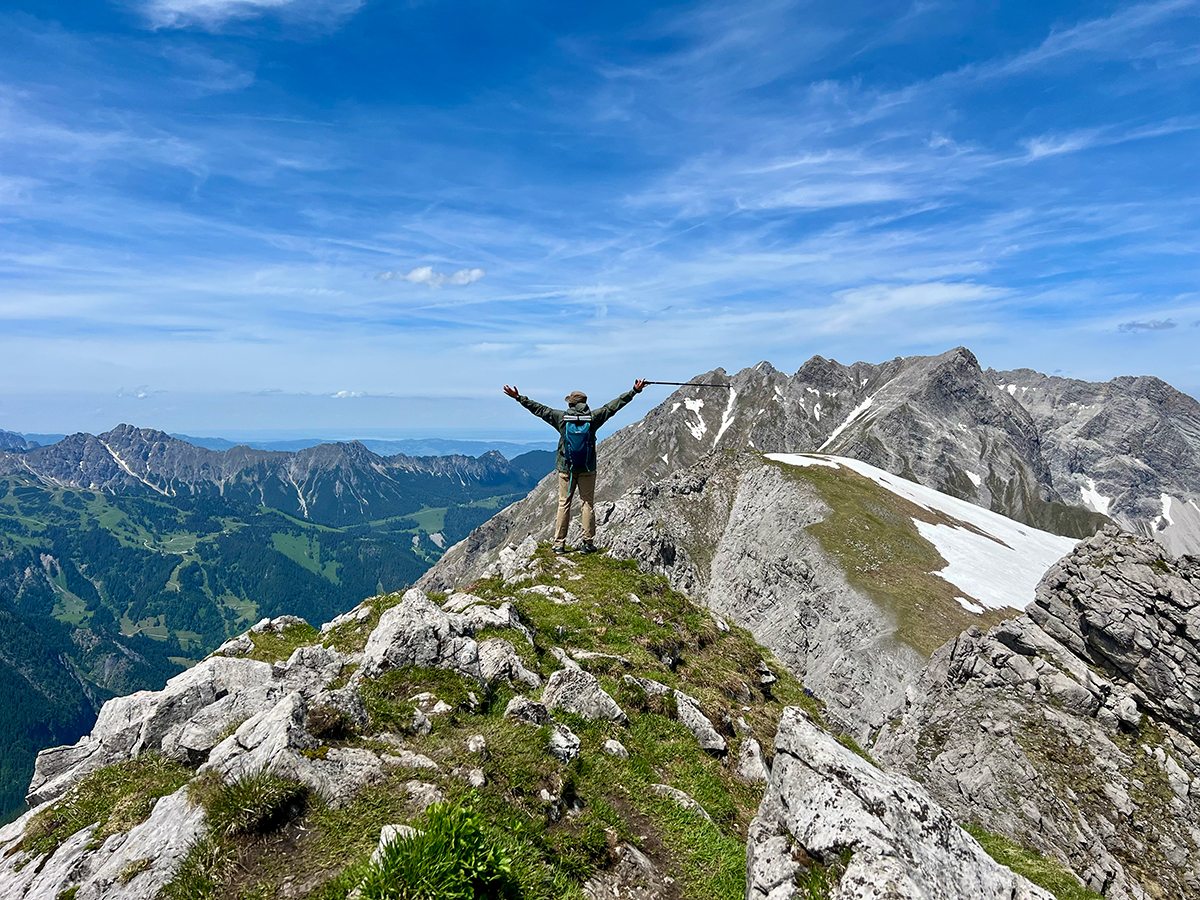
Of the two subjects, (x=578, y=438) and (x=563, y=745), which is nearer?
(x=563, y=745)

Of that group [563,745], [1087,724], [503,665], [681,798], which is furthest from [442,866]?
[1087,724]

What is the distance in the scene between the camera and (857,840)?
7.39m

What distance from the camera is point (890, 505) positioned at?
8812 cm

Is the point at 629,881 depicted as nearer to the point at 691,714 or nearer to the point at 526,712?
the point at 526,712

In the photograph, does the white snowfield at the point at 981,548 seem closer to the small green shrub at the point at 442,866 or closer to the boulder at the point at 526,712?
the boulder at the point at 526,712

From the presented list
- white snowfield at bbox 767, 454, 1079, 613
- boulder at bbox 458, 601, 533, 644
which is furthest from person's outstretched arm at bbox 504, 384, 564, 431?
white snowfield at bbox 767, 454, 1079, 613

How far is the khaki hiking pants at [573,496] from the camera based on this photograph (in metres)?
23.9

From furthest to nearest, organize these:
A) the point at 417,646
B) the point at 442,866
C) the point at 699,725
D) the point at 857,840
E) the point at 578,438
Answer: the point at 578,438, the point at 699,725, the point at 417,646, the point at 857,840, the point at 442,866

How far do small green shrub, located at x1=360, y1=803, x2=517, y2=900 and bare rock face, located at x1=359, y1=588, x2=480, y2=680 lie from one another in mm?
6422

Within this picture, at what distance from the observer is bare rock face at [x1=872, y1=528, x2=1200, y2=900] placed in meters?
22.8

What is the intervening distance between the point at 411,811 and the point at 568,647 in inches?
399

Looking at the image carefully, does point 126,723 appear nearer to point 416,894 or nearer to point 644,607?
point 416,894

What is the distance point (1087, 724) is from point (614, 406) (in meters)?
28.0

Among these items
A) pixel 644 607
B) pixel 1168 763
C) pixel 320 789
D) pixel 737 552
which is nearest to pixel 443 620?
pixel 320 789
